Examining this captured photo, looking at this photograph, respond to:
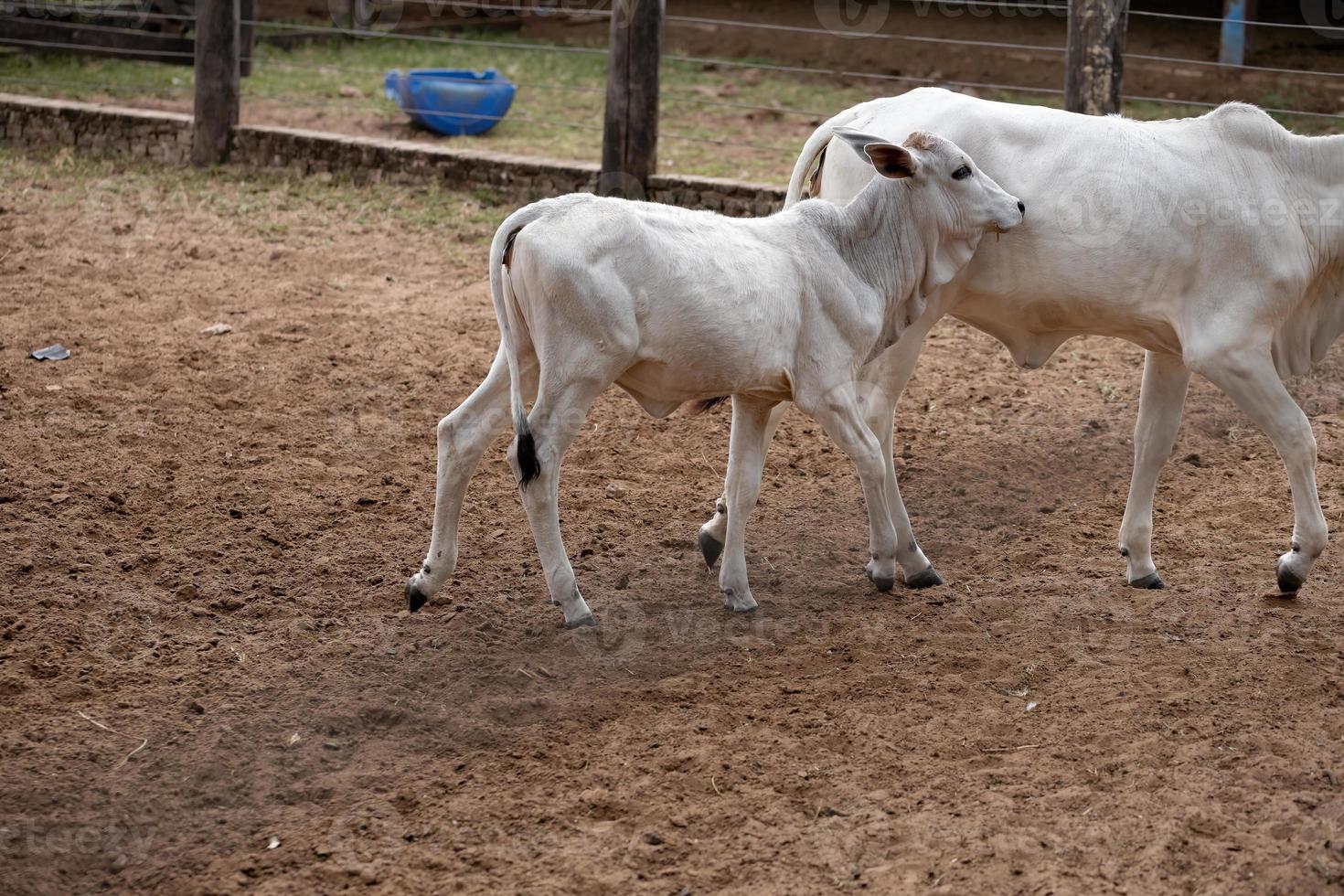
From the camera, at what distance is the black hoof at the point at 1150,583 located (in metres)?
5.45

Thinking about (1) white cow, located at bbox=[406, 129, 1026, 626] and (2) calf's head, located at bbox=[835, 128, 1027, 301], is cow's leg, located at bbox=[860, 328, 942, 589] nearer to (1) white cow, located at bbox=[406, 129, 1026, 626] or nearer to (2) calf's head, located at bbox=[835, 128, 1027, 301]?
(1) white cow, located at bbox=[406, 129, 1026, 626]

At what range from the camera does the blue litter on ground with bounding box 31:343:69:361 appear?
7031mm

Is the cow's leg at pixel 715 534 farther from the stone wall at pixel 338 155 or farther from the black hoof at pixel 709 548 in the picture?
the stone wall at pixel 338 155

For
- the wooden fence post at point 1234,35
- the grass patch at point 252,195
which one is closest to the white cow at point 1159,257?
the grass patch at point 252,195

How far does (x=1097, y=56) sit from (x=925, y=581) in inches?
187

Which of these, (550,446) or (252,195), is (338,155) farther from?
(550,446)

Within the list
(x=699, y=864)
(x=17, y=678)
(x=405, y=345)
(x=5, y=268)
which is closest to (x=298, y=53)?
(x=5, y=268)

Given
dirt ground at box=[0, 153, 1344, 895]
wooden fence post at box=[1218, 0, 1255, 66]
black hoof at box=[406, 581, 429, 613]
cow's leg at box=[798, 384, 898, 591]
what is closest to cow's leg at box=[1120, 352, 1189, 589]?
dirt ground at box=[0, 153, 1344, 895]

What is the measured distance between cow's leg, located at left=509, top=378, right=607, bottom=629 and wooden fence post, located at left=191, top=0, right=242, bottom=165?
23.8 feet

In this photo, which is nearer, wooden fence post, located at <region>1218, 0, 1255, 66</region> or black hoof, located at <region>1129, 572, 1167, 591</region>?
black hoof, located at <region>1129, 572, 1167, 591</region>

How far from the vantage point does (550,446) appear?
459 cm

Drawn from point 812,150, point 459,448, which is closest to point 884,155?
point 812,150

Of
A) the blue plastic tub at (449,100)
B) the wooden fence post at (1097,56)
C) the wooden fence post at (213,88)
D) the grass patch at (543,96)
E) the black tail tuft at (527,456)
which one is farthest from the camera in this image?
the blue plastic tub at (449,100)

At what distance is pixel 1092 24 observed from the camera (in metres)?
8.86
